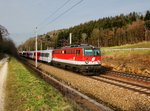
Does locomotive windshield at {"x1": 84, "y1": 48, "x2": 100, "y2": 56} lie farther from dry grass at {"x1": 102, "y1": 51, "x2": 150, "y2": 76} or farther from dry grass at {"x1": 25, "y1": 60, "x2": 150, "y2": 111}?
dry grass at {"x1": 25, "y1": 60, "x2": 150, "y2": 111}

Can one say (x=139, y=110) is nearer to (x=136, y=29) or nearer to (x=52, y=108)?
(x=52, y=108)

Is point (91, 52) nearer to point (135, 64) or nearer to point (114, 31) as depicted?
point (135, 64)

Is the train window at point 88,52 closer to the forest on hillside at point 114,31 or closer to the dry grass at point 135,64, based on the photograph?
the dry grass at point 135,64

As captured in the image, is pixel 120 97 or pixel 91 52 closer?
pixel 120 97

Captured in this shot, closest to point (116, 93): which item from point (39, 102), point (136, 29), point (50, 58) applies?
point (39, 102)

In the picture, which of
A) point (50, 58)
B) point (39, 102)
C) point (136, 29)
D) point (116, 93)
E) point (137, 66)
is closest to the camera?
point (39, 102)

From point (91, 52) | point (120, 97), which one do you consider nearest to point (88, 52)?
point (91, 52)

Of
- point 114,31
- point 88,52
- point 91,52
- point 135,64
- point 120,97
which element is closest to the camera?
point 120,97

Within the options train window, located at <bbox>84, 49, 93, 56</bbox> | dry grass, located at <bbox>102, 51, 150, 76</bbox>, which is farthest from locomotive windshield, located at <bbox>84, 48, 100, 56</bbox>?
dry grass, located at <bbox>102, 51, 150, 76</bbox>

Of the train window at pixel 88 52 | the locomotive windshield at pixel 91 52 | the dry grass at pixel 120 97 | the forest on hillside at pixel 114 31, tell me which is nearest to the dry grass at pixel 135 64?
the locomotive windshield at pixel 91 52

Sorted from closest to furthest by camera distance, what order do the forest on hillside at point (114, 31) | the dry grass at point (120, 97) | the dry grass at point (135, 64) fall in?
the dry grass at point (120, 97) < the dry grass at point (135, 64) < the forest on hillside at point (114, 31)

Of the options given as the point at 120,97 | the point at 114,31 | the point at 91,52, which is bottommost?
the point at 120,97

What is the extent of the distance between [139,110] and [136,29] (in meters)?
93.7

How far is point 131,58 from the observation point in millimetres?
39812
